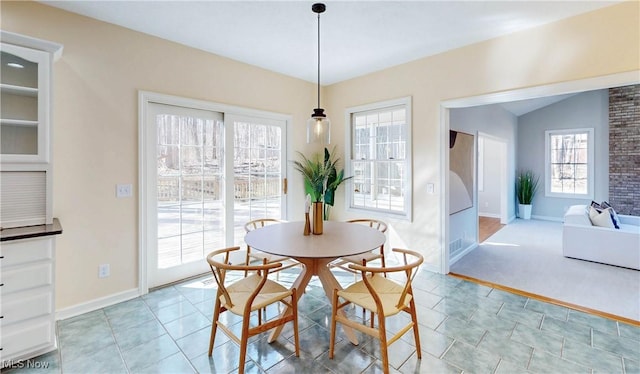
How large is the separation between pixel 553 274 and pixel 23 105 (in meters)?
5.73

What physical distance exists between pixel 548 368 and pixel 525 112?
7.61 meters

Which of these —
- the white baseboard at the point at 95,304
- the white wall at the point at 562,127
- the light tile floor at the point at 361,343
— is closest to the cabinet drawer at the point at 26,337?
the light tile floor at the point at 361,343

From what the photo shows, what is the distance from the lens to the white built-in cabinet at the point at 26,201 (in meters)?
1.88

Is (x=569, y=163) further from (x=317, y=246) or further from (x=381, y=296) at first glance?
(x=317, y=246)

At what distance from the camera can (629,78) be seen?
2420 millimetres

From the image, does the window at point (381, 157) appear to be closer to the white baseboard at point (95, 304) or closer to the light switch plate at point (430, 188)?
the light switch plate at point (430, 188)

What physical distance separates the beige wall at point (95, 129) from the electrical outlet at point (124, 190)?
0.15ft

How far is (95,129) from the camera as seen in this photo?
2.66 metres

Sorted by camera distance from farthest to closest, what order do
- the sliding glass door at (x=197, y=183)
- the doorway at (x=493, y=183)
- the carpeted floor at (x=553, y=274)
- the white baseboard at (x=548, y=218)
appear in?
the white baseboard at (x=548, y=218)
the doorway at (x=493, y=183)
the sliding glass door at (x=197, y=183)
the carpeted floor at (x=553, y=274)

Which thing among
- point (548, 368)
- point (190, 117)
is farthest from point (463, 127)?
point (190, 117)

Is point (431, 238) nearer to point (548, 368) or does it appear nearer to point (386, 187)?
point (386, 187)

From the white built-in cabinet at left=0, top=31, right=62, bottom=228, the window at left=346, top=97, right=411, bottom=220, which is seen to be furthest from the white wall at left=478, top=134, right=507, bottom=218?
the white built-in cabinet at left=0, top=31, right=62, bottom=228

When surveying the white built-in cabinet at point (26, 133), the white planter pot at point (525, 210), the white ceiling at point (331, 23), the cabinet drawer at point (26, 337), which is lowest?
the cabinet drawer at point (26, 337)

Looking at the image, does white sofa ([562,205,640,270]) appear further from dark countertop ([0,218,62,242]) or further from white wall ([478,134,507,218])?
dark countertop ([0,218,62,242])
